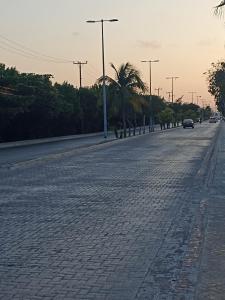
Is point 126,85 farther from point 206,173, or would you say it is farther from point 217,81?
point 206,173

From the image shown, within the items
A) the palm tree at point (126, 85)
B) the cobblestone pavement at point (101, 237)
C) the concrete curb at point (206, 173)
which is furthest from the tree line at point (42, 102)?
the cobblestone pavement at point (101, 237)

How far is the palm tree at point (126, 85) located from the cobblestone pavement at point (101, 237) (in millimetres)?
36261

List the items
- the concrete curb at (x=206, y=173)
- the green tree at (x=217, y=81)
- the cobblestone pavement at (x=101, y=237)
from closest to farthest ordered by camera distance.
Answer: the cobblestone pavement at (x=101, y=237)
the concrete curb at (x=206, y=173)
the green tree at (x=217, y=81)

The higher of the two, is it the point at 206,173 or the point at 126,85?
the point at 126,85

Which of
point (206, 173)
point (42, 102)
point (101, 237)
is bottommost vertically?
point (206, 173)

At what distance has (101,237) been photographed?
8.41 meters

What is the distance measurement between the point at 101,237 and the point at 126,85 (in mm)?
44665

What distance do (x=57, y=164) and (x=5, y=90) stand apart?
26037 mm

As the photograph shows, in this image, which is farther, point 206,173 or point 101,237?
point 206,173

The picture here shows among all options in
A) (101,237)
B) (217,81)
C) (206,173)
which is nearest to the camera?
(101,237)

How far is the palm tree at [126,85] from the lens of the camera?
52250mm

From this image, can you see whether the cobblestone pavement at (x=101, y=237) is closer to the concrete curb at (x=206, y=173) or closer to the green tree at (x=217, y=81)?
the concrete curb at (x=206, y=173)

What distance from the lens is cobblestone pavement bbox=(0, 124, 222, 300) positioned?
19.5 feet

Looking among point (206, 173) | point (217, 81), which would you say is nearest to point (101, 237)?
point (206, 173)
